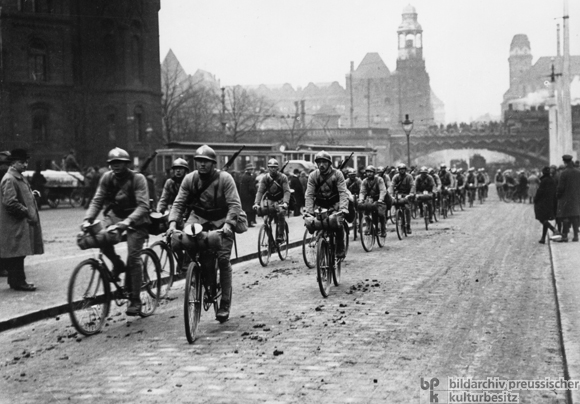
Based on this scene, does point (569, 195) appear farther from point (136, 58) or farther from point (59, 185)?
point (136, 58)

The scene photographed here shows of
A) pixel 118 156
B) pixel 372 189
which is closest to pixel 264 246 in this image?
pixel 372 189

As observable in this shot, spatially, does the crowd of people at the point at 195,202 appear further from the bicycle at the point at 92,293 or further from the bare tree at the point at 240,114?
the bare tree at the point at 240,114

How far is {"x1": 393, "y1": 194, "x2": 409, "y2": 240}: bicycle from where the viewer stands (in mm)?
18766

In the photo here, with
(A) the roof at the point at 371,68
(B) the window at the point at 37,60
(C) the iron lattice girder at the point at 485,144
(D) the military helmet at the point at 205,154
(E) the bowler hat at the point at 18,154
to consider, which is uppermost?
(A) the roof at the point at 371,68

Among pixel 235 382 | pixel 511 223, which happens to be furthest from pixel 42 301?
pixel 511 223

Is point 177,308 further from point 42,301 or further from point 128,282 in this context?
point 42,301

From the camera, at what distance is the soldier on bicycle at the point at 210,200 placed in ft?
26.3

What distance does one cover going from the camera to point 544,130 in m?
83.1

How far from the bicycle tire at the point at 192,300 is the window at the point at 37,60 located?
1864 inches

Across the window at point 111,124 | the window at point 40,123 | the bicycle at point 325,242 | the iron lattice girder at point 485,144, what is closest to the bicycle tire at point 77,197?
the window at point 40,123

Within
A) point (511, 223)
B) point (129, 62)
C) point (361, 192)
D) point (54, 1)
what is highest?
point (54, 1)

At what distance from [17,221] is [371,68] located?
135 metres

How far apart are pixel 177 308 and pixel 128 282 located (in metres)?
1.18

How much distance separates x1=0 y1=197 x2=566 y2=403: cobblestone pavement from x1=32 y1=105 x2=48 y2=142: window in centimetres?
4357
